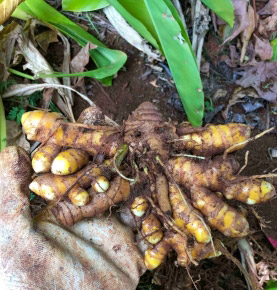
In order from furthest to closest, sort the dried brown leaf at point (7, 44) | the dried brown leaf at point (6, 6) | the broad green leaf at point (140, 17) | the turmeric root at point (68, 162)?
1. the dried brown leaf at point (7, 44)
2. the broad green leaf at point (140, 17)
3. the dried brown leaf at point (6, 6)
4. the turmeric root at point (68, 162)

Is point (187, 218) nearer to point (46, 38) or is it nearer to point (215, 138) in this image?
point (215, 138)

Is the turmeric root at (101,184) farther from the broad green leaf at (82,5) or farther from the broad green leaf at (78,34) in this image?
the broad green leaf at (82,5)

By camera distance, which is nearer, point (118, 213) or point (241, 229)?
point (241, 229)

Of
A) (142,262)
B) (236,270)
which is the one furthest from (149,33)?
(236,270)

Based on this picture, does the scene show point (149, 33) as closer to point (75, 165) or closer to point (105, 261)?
point (75, 165)

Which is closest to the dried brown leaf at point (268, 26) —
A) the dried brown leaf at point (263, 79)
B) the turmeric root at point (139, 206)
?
the dried brown leaf at point (263, 79)

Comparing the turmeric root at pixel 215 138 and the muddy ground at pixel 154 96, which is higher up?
the turmeric root at pixel 215 138

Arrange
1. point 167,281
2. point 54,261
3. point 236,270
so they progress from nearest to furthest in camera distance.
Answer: point 54,261
point 167,281
point 236,270

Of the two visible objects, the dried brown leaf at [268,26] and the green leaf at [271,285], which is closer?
the green leaf at [271,285]

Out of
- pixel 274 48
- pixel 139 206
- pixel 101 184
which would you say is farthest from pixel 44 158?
pixel 274 48
